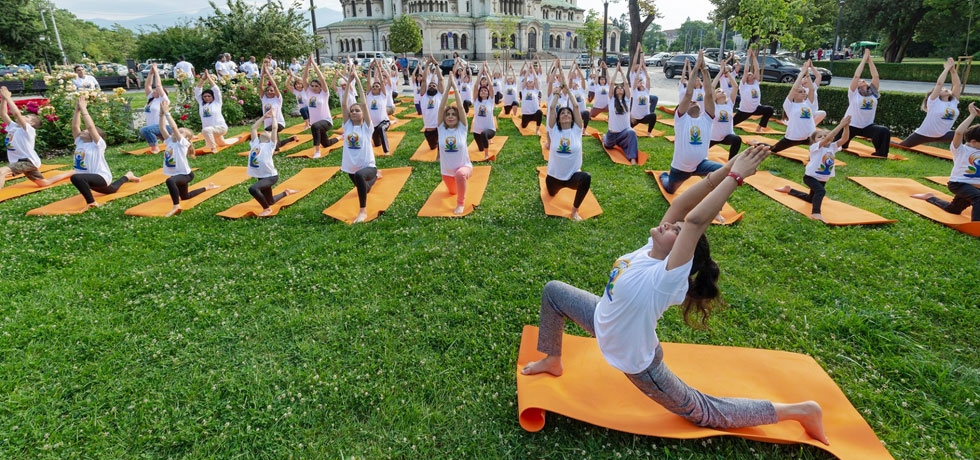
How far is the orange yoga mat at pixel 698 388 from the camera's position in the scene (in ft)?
10.3

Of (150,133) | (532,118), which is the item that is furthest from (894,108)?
(150,133)

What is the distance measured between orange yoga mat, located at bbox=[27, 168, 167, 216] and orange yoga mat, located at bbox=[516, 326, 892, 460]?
27.5 feet

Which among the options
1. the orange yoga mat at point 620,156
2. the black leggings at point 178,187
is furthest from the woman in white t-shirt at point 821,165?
the black leggings at point 178,187

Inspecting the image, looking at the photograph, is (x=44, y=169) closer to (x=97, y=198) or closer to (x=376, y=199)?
(x=97, y=198)

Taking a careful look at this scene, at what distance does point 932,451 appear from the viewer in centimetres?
308

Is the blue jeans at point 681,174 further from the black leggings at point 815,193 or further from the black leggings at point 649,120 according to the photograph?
the black leggings at point 649,120

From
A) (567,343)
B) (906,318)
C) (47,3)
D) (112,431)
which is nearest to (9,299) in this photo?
(112,431)

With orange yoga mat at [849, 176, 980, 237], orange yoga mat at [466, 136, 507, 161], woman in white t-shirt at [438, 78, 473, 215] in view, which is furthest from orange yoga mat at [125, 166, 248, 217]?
orange yoga mat at [849, 176, 980, 237]

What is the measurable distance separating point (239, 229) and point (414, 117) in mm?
10902

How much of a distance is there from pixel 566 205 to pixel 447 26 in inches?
2562

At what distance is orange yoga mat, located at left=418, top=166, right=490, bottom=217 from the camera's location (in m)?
7.46

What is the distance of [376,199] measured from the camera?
8.11 metres

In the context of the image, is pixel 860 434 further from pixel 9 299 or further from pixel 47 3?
pixel 47 3

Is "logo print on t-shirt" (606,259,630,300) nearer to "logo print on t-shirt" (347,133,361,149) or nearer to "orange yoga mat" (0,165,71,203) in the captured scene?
"logo print on t-shirt" (347,133,361,149)
